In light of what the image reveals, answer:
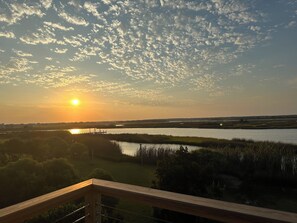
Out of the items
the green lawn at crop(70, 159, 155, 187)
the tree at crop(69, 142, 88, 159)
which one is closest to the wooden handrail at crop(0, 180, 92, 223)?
the green lawn at crop(70, 159, 155, 187)

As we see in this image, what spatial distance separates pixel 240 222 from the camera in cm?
134

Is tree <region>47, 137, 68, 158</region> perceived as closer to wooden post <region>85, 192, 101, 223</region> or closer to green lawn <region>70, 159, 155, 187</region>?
green lawn <region>70, 159, 155, 187</region>

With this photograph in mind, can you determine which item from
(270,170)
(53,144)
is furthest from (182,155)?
(53,144)

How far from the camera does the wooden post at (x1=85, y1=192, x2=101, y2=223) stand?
6.19 feet

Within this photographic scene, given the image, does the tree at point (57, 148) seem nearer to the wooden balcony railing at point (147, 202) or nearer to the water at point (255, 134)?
the wooden balcony railing at point (147, 202)

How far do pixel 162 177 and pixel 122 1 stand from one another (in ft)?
12.9

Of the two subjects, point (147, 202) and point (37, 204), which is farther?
point (147, 202)

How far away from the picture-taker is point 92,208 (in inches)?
75.0

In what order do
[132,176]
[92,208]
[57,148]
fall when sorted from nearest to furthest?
[92,208]
[132,176]
[57,148]

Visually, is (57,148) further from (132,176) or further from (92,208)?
(92,208)

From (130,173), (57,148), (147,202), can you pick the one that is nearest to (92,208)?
(147,202)

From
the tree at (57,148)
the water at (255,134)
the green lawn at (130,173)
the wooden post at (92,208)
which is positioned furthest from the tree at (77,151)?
the water at (255,134)

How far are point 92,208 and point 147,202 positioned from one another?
48 cm

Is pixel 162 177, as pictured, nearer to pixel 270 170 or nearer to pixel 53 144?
pixel 270 170
